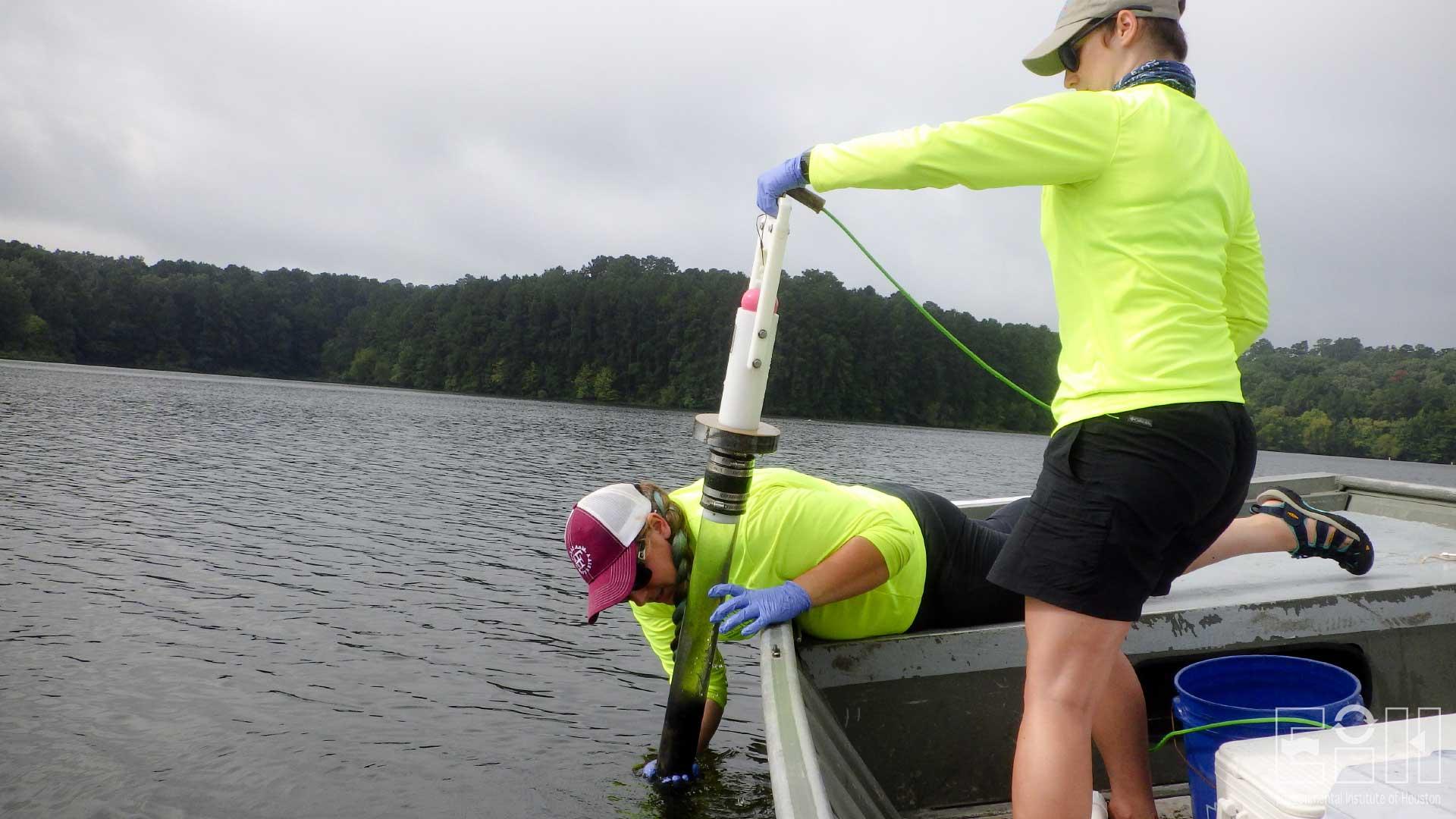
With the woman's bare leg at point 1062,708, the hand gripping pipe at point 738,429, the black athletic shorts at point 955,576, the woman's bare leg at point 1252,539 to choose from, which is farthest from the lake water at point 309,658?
the woman's bare leg at point 1062,708

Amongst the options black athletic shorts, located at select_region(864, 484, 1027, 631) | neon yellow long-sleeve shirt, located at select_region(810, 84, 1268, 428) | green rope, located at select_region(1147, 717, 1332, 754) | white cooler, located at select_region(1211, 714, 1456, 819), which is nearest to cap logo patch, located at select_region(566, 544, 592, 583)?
black athletic shorts, located at select_region(864, 484, 1027, 631)

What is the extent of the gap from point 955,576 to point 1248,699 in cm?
99

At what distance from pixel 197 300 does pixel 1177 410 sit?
122m

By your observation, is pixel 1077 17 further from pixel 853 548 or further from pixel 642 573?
pixel 642 573

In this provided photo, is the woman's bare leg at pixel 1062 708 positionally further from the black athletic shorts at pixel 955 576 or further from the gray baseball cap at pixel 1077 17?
the gray baseball cap at pixel 1077 17

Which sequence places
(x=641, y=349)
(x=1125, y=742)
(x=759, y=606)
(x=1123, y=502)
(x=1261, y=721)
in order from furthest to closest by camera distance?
(x=641, y=349) → (x=759, y=606) → (x=1125, y=742) → (x=1261, y=721) → (x=1123, y=502)

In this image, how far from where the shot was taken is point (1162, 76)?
2.20m

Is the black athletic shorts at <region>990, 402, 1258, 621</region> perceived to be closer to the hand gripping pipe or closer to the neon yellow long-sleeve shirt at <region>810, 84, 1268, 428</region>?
the neon yellow long-sleeve shirt at <region>810, 84, 1268, 428</region>

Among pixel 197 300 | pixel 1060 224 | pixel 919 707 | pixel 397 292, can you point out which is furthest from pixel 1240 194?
pixel 397 292

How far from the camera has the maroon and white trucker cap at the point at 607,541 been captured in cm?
330

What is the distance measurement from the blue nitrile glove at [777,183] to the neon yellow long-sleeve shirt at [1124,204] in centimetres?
32

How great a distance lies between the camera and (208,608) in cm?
932

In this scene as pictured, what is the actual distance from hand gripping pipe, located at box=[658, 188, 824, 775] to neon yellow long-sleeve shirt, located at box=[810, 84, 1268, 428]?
702mm

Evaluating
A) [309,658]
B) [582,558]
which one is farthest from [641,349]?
[582,558]
